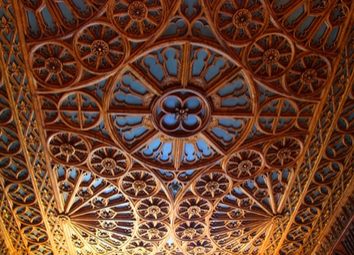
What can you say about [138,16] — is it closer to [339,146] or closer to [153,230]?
[339,146]

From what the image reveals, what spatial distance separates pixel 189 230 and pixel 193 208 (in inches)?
46.2

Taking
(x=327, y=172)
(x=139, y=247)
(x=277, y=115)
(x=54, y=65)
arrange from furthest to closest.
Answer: (x=139, y=247) < (x=327, y=172) < (x=277, y=115) < (x=54, y=65)

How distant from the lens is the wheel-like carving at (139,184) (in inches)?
557

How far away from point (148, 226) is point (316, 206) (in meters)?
6.24

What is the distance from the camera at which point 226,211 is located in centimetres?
1514

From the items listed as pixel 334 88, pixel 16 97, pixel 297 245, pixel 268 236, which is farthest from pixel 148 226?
pixel 334 88

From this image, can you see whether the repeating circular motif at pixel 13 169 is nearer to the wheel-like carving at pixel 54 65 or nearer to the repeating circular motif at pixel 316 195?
the wheel-like carving at pixel 54 65

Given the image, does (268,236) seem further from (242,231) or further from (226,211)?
(226,211)

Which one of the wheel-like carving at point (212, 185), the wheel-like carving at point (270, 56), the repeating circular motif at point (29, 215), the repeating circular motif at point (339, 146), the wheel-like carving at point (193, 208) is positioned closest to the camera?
the wheel-like carving at point (270, 56)

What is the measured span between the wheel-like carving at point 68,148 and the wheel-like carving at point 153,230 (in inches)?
151

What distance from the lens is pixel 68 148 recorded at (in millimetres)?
13031

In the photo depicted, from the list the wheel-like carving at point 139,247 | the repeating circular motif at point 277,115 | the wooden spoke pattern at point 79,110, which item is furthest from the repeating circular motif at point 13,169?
the repeating circular motif at point 277,115

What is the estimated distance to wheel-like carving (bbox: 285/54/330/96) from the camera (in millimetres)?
11852

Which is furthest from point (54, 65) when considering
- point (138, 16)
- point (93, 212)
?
point (93, 212)
